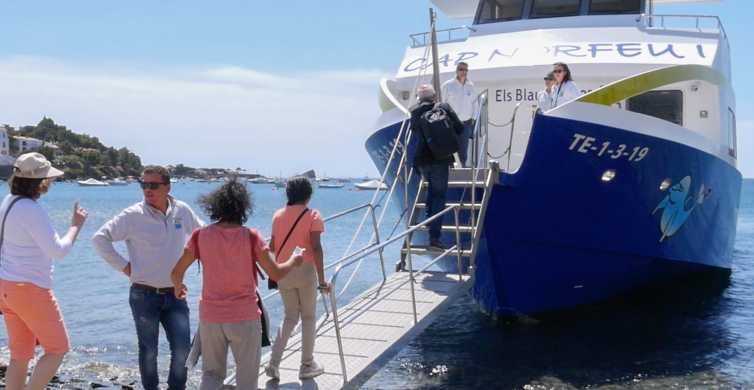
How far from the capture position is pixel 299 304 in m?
5.76

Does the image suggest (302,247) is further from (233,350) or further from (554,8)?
(554,8)

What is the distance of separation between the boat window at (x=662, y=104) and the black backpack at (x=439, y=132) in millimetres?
3792

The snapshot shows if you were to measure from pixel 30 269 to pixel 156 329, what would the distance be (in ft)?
3.12

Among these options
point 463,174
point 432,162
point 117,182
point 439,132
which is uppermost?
point 439,132

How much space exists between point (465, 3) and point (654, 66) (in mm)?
6211

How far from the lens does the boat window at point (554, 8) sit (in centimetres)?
1254

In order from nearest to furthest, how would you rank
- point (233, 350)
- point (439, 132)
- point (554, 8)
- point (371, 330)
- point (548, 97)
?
point (233, 350)
point (371, 330)
point (439, 132)
point (548, 97)
point (554, 8)

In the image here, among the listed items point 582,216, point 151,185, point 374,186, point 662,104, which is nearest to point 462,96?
point 582,216

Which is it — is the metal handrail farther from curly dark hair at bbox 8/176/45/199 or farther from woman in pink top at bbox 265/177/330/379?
curly dark hair at bbox 8/176/45/199

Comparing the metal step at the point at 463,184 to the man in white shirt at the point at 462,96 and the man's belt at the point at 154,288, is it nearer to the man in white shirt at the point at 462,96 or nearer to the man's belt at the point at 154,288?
the man in white shirt at the point at 462,96

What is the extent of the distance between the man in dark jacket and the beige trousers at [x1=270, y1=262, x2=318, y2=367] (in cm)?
288

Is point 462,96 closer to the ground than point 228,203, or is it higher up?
higher up

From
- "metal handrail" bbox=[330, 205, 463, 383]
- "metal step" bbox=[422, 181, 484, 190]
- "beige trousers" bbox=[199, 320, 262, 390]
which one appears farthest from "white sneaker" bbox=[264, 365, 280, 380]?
"metal step" bbox=[422, 181, 484, 190]

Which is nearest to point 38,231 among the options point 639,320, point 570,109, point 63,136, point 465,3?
point 570,109
